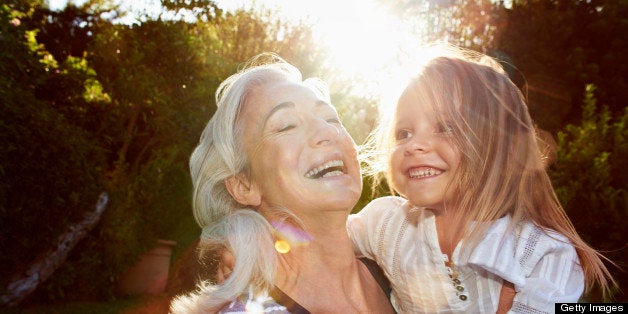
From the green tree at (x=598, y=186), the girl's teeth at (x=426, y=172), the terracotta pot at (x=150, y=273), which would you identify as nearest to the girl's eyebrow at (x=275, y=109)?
the girl's teeth at (x=426, y=172)

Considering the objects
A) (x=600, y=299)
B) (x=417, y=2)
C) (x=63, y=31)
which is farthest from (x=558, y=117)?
(x=63, y=31)

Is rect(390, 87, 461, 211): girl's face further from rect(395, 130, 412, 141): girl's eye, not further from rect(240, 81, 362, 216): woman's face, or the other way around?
rect(240, 81, 362, 216): woman's face

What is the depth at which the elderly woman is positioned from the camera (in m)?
2.20

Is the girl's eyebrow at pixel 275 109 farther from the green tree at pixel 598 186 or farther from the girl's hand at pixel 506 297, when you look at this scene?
the green tree at pixel 598 186

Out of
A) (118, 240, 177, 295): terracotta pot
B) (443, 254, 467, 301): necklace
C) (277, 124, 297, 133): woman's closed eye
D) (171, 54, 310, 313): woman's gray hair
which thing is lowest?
(118, 240, 177, 295): terracotta pot

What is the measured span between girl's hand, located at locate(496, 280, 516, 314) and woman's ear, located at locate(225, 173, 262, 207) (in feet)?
4.03

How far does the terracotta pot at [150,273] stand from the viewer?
7.70m

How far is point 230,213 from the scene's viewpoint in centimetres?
251

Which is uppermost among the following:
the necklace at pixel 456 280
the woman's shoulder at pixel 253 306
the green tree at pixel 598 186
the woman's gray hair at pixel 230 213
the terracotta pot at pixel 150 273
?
the woman's gray hair at pixel 230 213

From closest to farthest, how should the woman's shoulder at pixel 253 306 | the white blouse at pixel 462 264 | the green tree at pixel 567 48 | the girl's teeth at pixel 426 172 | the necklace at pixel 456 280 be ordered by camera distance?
the woman's shoulder at pixel 253 306 < the white blouse at pixel 462 264 < the necklace at pixel 456 280 < the girl's teeth at pixel 426 172 < the green tree at pixel 567 48

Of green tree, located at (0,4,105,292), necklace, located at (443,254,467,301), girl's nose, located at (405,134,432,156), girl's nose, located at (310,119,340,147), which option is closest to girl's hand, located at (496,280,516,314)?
necklace, located at (443,254,467,301)

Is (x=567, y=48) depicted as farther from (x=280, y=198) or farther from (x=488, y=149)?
(x=280, y=198)

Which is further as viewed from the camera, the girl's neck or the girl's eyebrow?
the girl's neck

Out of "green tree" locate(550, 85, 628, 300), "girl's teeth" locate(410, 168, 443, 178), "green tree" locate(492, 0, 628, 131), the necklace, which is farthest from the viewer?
"green tree" locate(492, 0, 628, 131)
